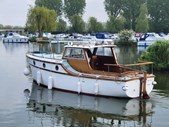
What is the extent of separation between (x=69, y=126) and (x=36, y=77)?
8.76 metres

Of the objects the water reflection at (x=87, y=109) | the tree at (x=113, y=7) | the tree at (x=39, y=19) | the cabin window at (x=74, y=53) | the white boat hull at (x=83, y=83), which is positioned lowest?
the water reflection at (x=87, y=109)

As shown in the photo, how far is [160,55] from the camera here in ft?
97.3

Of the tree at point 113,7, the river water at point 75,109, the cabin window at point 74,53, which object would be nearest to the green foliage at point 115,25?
the tree at point 113,7

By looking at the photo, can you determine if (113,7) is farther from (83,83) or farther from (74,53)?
(83,83)

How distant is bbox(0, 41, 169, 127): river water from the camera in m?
15.8

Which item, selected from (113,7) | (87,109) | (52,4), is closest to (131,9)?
(113,7)

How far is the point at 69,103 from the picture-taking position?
1888 cm

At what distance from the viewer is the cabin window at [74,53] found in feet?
68.8

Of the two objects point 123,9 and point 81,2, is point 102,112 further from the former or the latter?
point 81,2

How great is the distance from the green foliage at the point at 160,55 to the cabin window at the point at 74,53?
993 cm

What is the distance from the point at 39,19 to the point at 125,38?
93.0 ft

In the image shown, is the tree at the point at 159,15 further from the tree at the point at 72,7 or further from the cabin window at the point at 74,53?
the cabin window at the point at 74,53

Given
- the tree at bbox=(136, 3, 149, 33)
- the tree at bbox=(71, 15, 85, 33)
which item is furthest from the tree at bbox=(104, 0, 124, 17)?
the tree at bbox=(136, 3, 149, 33)

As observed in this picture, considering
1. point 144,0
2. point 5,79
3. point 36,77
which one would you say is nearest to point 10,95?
point 36,77
